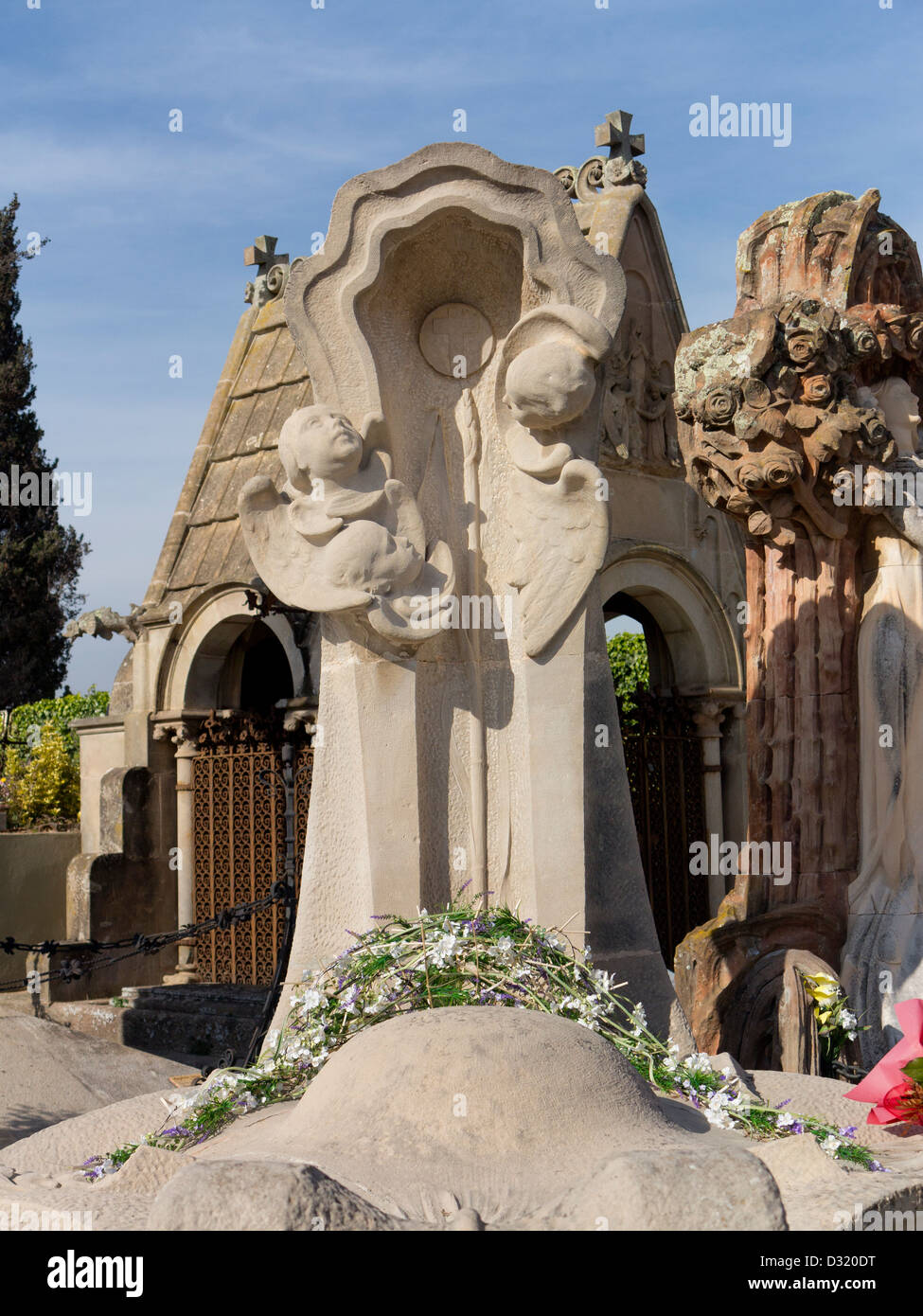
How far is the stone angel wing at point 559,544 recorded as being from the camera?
17.1ft

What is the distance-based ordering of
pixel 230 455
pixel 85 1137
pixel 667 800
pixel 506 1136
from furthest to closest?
1. pixel 230 455
2. pixel 667 800
3. pixel 85 1137
4. pixel 506 1136

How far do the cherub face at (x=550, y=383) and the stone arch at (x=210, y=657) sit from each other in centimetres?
750

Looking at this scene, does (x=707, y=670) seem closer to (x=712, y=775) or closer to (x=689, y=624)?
(x=689, y=624)

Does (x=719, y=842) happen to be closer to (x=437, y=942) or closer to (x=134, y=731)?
(x=134, y=731)

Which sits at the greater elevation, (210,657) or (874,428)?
(874,428)

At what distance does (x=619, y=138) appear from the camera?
13.0 metres

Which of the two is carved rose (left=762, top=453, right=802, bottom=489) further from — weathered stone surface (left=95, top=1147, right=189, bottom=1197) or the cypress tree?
the cypress tree

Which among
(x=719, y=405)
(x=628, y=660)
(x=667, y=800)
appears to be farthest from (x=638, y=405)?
(x=719, y=405)

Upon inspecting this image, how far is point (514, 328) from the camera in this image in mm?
5332

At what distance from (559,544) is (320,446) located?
89 centimetres

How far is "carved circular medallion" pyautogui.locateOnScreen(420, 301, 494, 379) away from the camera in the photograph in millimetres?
5605

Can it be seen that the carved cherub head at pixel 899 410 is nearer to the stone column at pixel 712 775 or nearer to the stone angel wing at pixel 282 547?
the stone angel wing at pixel 282 547

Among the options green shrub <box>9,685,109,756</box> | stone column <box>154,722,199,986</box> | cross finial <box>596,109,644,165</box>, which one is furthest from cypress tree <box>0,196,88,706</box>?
cross finial <box>596,109,644,165</box>
